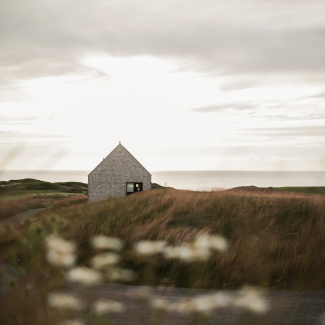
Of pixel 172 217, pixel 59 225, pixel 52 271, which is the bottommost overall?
pixel 172 217

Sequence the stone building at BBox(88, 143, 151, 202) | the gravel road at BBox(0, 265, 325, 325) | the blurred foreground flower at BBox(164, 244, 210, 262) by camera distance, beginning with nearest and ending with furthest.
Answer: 1. the blurred foreground flower at BBox(164, 244, 210, 262)
2. the gravel road at BBox(0, 265, 325, 325)
3. the stone building at BBox(88, 143, 151, 202)

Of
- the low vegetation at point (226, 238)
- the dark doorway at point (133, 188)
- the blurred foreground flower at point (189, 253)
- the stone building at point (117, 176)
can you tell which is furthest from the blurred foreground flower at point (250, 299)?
the dark doorway at point (133, 188)

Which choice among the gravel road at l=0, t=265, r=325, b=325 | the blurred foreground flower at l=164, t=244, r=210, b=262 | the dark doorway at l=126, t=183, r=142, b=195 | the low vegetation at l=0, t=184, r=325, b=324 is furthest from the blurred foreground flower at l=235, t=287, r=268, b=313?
the dark doorway at l=126, t=183, r=142, b=195

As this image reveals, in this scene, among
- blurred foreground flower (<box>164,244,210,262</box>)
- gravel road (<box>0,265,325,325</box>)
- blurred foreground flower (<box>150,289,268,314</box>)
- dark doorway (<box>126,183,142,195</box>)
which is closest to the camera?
blurred foreground flower (<box>164,244,210,262</box>)

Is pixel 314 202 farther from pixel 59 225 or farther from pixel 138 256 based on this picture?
pixel 59 225

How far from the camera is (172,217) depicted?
10672 mm

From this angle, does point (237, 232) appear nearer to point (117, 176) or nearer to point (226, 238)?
point (226, 238)

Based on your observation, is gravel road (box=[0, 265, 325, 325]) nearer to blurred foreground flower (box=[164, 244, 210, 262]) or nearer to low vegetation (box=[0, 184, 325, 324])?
low vegetation (box=[0, 184, 325, 324])

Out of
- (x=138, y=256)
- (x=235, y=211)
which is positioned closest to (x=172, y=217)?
(x=235, y=211)

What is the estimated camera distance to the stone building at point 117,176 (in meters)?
29.8

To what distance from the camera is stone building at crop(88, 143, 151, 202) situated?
29.8m

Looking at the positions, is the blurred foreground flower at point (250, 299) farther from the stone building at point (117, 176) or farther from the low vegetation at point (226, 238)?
the stone building at point (117, 176)

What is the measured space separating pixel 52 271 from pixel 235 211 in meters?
9.89

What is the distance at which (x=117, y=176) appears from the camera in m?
30.1
